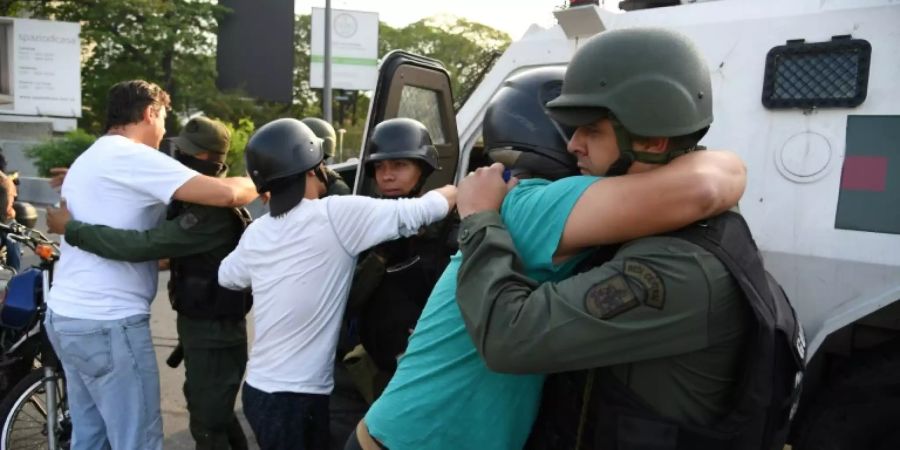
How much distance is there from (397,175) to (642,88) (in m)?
1.57

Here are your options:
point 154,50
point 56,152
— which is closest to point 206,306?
point 56,152

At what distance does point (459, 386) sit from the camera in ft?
4.78

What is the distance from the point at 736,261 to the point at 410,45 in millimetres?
31962

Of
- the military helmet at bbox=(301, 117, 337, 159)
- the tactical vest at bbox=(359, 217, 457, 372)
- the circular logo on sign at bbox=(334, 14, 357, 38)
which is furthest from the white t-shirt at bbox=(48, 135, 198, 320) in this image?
the circular logo on sign at bbox=(334, 14, 357, 38)

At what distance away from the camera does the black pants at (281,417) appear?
2375 millimetres

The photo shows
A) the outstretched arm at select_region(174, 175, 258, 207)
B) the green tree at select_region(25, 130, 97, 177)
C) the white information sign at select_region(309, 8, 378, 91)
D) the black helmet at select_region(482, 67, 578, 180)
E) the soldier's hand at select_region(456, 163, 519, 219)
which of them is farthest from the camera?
the white information sign at select_region(309, 8, 378, 91)

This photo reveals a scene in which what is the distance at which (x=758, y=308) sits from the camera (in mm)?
1218

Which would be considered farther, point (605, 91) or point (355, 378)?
point (355, 378)

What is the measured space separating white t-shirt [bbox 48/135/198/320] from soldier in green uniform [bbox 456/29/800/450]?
69.9 inches

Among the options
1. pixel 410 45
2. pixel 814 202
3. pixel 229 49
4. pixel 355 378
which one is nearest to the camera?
pixel 814 202

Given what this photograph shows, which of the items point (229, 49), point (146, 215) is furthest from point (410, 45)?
point (146, 215)

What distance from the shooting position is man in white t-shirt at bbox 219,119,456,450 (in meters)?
2.38

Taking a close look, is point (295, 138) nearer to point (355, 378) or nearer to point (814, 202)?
point (355, 378)

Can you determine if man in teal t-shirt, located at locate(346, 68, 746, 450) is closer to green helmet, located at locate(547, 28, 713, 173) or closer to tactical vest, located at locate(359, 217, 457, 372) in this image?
green helmet, located at locate(547, 28, 713, 173)
